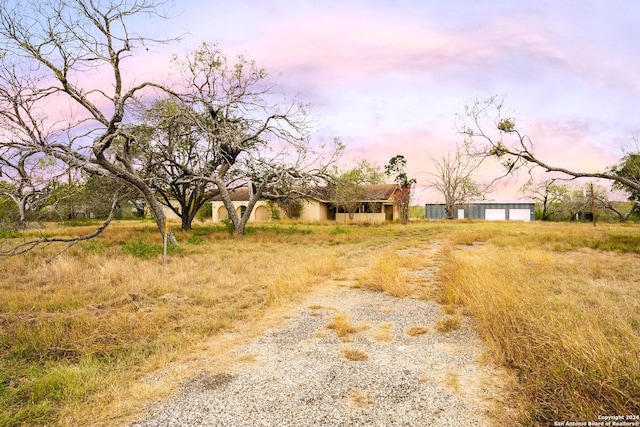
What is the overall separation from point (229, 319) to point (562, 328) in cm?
470

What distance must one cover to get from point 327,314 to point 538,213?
5383 cm

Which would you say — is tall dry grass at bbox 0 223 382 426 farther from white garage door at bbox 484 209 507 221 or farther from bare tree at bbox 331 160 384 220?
white garage door at bbox 484 209 507 221

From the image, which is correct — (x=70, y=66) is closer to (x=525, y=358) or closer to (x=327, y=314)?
(x=327, y=314)

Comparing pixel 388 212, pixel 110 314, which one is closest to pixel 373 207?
pixel 388 212

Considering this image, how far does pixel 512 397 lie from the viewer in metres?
3.45

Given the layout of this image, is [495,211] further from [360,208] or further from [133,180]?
[133,180]

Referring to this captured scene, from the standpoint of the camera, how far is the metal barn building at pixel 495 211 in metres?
49.7

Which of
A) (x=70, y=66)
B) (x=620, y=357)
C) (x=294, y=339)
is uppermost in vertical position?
(x=70, y=66)

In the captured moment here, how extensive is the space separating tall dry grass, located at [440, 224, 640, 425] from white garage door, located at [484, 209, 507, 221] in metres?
43.4

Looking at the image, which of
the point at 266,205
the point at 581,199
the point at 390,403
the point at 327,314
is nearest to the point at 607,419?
the point at 390,403

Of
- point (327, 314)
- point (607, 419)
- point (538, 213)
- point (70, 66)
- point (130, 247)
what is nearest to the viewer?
point (607, 419)

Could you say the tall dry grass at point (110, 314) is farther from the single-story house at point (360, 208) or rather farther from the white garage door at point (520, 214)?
the white garage door at point (520, 214)

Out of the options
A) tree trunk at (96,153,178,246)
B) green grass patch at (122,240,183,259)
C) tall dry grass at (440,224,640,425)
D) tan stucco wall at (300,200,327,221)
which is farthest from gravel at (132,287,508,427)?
tan stucco wall at (300,200,327,221)

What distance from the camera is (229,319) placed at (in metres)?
6.07
